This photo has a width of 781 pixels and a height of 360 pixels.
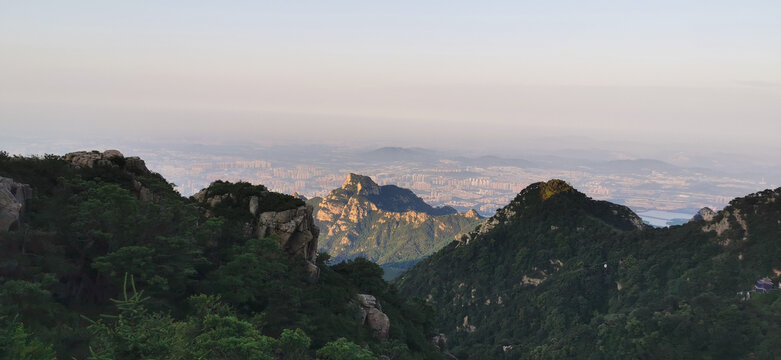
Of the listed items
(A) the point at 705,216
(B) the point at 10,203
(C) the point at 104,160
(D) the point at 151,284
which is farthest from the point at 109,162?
(A) the point at 705,216

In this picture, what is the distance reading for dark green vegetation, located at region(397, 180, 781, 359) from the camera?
5119 centimetres

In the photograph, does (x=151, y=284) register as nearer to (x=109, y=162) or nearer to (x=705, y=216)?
(x=109, y=162)

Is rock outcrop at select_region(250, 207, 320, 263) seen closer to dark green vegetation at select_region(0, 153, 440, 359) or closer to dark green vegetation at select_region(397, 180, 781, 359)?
dark green vegetation at select_region(0, 153, 440, 359)

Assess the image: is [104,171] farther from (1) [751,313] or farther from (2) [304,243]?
(1) [751,313]

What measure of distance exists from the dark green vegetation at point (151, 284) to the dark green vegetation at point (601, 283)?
88.8ft

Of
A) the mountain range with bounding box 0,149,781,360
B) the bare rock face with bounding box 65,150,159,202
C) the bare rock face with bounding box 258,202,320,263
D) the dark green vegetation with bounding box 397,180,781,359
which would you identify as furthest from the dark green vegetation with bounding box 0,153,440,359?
the dark green vegetation with bounding box 397,180,781,359

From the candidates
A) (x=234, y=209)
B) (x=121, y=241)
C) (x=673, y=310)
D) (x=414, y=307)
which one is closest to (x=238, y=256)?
(x=121, y=241)

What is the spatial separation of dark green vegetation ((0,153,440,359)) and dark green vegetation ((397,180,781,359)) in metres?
27.1

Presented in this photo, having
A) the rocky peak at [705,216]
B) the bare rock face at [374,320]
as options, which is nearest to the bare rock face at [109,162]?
the bare rock face at [374,320]

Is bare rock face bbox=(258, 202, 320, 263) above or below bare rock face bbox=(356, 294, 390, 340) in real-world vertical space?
above

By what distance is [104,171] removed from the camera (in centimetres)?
3853

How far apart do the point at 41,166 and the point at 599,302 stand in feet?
232

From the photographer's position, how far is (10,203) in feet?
87.4

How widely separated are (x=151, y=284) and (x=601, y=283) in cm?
7005
